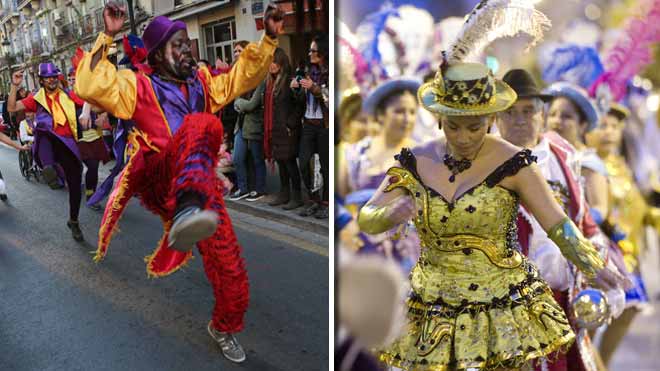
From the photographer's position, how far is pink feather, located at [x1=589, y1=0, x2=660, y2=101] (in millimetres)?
2248

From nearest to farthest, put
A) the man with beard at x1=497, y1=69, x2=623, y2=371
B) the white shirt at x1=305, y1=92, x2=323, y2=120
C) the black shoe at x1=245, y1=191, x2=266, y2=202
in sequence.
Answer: the white shirt at x1=305, y1=92, x2=323, y2=120 → the black shoe at x1=245, y1=191, x2=266, y2=202 → the man with beard at x1=497, y1=69, x2=623, y2=371

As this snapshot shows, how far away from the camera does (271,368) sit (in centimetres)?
173

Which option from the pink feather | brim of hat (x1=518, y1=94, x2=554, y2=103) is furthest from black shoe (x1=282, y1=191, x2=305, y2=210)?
the pink feather

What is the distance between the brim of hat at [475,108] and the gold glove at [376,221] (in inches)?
12.9

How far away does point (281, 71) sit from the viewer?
5.74ft

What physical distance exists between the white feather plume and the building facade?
46cm

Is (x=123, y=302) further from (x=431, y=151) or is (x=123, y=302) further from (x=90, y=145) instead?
(x=431, y=151)

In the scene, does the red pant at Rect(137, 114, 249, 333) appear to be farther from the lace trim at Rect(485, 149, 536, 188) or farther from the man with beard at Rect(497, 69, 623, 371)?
the man with beard at Rect(497, 69, 623, 371)

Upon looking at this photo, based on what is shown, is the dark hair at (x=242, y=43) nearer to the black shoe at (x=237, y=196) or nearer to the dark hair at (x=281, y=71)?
the dark hair at (x=281, y=71)

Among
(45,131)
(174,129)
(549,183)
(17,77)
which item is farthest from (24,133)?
(549,183)

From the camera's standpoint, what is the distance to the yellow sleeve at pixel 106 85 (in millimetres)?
1497

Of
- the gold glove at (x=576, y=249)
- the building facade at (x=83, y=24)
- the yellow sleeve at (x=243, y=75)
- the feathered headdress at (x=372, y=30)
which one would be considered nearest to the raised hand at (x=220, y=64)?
the yellow sleeve at (x=243, y=75)

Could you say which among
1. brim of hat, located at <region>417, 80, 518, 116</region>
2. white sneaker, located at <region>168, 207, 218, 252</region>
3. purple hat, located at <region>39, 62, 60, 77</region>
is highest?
purple hat, located at <region>39, 62, 60, 77</region>

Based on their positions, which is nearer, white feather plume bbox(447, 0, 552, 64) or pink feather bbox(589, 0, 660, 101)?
white feather plume bbox(447, 0, 552, 64)
